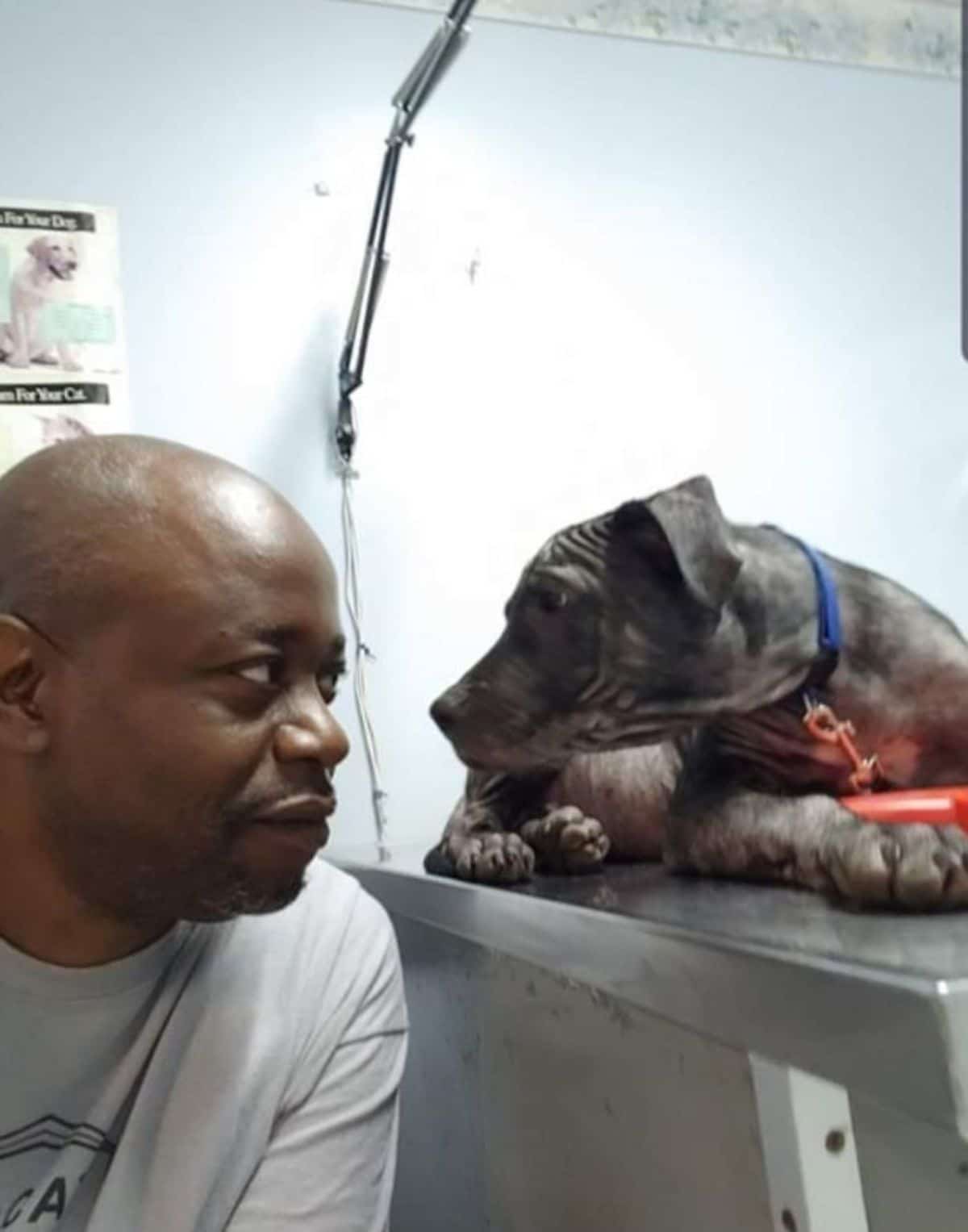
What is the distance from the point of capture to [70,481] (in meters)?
0.62

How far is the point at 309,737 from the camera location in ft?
1.96

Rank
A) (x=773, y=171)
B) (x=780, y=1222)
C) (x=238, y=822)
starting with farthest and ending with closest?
(x=773, y=171) → (x=238, y=822) → (x=780, y=1222)

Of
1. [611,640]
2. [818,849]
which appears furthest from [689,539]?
[818,849]

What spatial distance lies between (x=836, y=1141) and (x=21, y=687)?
0.42 meters

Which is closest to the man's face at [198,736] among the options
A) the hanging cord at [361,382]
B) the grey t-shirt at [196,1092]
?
the grey t-shirt at [196,1092]

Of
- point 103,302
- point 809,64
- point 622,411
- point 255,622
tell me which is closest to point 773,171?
point 809,64

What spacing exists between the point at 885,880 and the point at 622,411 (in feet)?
3.51

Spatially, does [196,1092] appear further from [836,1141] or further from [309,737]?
[836,1141]

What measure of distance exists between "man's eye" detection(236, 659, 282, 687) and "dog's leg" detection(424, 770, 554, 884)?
0.31 m

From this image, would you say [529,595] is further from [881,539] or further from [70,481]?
[881,539]

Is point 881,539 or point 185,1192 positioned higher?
point 881,539

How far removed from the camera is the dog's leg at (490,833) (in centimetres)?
86

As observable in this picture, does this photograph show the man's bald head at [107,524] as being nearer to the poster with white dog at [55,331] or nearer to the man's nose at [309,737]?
the man's nose at [309,737]

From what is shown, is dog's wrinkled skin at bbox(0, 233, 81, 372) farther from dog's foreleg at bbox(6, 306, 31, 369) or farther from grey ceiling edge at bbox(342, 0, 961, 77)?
grey ceiling edge at bbox(342, 0, 961, 77)
